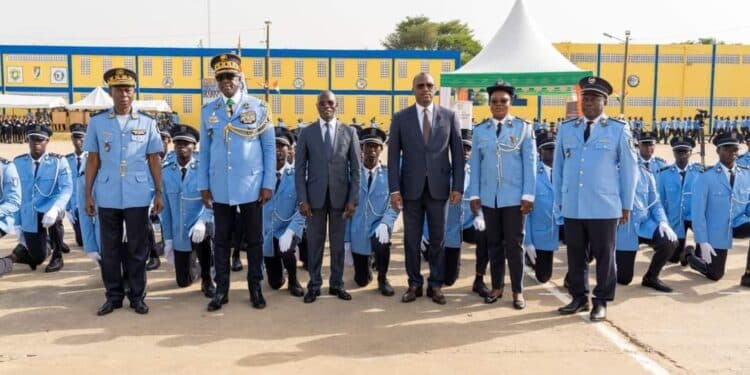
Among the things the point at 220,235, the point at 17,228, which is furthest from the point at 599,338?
the point at 17,228

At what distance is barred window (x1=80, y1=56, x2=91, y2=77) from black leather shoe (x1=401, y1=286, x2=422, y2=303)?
47.5 m

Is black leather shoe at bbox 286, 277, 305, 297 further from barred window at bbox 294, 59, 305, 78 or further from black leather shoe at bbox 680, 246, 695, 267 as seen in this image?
barred window at bbox 294, 59, 305, 78

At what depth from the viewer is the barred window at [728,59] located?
1976 inches

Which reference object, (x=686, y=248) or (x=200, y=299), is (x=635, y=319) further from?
(x=200, y=299)

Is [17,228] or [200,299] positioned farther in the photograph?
[17,228]

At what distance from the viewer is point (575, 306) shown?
5.89 meters

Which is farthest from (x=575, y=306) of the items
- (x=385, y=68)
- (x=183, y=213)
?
(x=385, y=68)

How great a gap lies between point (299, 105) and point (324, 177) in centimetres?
4297

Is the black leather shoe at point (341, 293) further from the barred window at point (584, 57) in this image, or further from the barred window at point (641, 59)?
the barred window at point (641, 59)

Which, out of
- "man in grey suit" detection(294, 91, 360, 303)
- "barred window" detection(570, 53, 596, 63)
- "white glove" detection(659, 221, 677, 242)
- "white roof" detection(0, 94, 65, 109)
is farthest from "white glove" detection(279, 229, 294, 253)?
"barred window" detection(570, 53, 596, 63)

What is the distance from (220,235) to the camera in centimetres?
599

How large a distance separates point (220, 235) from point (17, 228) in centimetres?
334

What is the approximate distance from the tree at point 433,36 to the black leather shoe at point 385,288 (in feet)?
206

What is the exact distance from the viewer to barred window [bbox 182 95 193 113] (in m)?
48.6
